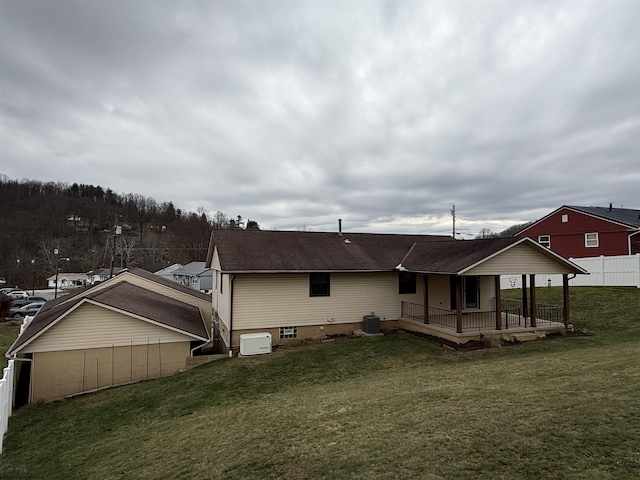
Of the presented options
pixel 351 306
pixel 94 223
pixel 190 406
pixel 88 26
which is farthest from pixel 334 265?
pixel 94 223

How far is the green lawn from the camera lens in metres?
4.54

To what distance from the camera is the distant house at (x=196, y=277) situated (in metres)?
42.7

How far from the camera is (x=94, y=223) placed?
98.4 metres

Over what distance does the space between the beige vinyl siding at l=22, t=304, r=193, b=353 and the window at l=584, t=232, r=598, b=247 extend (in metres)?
28.2

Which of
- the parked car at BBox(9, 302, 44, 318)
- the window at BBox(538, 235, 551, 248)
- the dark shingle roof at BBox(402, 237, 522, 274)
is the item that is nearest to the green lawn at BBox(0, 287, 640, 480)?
the dark shingle roof at BBox(402, 237, 522, 274)

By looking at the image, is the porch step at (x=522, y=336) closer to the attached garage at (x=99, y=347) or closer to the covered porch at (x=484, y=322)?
the covered porch at (x=484, y=322)

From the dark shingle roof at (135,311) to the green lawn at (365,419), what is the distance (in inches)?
91.5

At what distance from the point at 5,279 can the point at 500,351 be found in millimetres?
94566

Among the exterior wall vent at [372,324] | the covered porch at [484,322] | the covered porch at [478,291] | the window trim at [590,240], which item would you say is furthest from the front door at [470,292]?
the window trim at [590,240]

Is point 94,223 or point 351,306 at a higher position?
point 94,223

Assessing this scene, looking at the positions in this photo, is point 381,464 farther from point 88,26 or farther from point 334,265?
point 88,26

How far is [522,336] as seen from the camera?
45.2 feet

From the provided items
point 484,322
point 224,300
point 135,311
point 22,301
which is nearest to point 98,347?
point 135,311

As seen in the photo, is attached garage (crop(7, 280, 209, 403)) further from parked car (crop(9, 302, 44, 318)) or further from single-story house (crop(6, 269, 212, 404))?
parked car (crop(9, 302, 44, 318))
